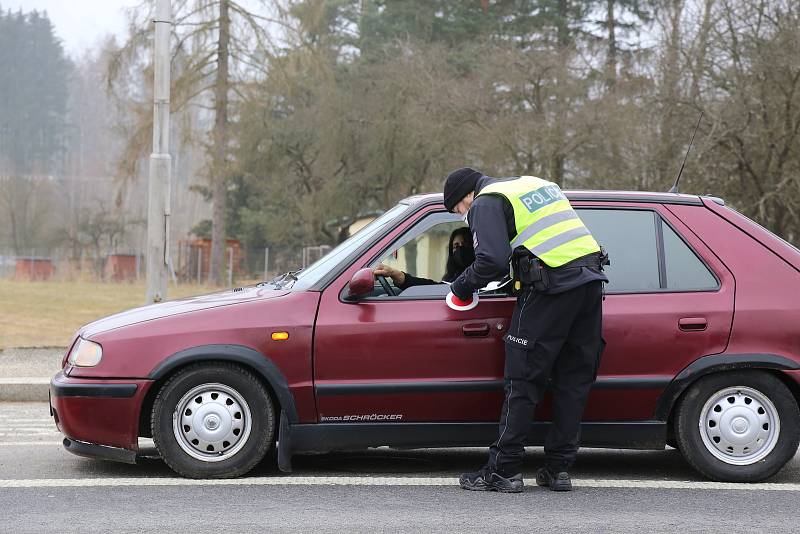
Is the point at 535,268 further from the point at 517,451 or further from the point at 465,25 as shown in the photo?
the point at 465,25

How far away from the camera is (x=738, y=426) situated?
19.1ft

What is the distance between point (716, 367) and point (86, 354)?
3203 mm

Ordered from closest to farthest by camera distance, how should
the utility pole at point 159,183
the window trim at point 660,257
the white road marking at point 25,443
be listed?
1. the window trim at point 660,257
2. the white road marking at point 25,443
3. the utility pole at point 159,183

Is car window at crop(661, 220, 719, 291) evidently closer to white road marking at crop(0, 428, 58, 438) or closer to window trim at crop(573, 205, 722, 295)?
window trim at crop(573, 205, 722, 295)

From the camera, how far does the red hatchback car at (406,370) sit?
5672 mm

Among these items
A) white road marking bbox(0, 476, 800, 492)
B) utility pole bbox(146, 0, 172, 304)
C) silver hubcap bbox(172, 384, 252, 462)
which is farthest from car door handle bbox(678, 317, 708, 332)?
utility pole bbox(146, 0, 172, 304)

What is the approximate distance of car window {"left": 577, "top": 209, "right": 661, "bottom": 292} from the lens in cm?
590

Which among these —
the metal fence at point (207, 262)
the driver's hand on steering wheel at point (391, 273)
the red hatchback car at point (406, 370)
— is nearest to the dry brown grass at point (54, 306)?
the metal fence at point (207, 262)

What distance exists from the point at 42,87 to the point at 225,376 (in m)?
78.0

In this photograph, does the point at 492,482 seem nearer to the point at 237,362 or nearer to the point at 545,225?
the point at 545,225

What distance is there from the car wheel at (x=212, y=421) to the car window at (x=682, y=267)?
2.20 meters

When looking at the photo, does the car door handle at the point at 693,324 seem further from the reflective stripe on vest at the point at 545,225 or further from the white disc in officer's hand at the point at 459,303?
the white disc in officer's hand at the point at 459,303

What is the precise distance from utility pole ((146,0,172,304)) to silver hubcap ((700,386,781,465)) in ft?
22.2

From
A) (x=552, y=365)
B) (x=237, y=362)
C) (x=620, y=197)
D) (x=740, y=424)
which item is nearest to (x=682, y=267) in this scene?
(x=620, y=197)
